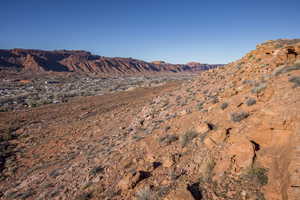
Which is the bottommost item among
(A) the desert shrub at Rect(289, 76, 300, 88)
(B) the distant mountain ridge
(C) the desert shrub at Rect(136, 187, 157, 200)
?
(C) the desert shrub at Rect(136, 187, 157, 200)

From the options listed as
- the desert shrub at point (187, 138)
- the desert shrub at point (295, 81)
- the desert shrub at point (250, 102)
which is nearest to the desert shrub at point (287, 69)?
the desert shrub at point (295, 81)

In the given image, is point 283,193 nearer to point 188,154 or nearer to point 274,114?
point 274,114

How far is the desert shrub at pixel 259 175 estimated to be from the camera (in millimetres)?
3205

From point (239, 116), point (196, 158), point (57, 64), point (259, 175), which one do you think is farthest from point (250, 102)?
point (57, 64)

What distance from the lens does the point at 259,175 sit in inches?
129

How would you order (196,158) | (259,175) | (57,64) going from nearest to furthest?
1. (259,175)
2. (196,158)
3. (57,64)

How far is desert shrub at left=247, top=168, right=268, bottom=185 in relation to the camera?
126 inches

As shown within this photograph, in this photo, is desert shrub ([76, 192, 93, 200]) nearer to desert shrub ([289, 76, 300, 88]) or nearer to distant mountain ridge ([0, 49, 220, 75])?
desert shrub ([289, 76, 300, 88])

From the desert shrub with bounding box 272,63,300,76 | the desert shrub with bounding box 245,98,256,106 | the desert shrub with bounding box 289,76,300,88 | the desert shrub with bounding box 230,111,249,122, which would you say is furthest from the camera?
the desert shrub with bounding box 272,63,300,76

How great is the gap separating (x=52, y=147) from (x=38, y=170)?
246 centimetres

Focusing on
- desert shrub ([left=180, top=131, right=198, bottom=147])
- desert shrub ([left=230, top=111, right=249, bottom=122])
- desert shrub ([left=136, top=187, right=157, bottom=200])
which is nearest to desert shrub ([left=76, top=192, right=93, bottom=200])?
desert shrub ([left=136, top=187, right=157, bottom=200])

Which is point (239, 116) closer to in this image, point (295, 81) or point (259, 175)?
point (295, 81)

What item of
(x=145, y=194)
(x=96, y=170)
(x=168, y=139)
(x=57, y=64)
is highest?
(x=57, y=64)

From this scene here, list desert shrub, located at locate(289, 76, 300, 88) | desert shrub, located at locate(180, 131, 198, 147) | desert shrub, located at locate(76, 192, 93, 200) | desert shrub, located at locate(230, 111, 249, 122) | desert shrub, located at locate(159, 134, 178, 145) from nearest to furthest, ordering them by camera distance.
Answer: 1. desert shrub, located at locate(76, 192, 93, 200)
2. desert shrub, located at locate(289, 76, 300, 88)
3. desert shrub, located at locate(230, 111, 249, 122)
4. desert shrub, located at locate(180, 131, 198, 147)
5. desert shrub, located at locate(159, 134, 178, 145)
